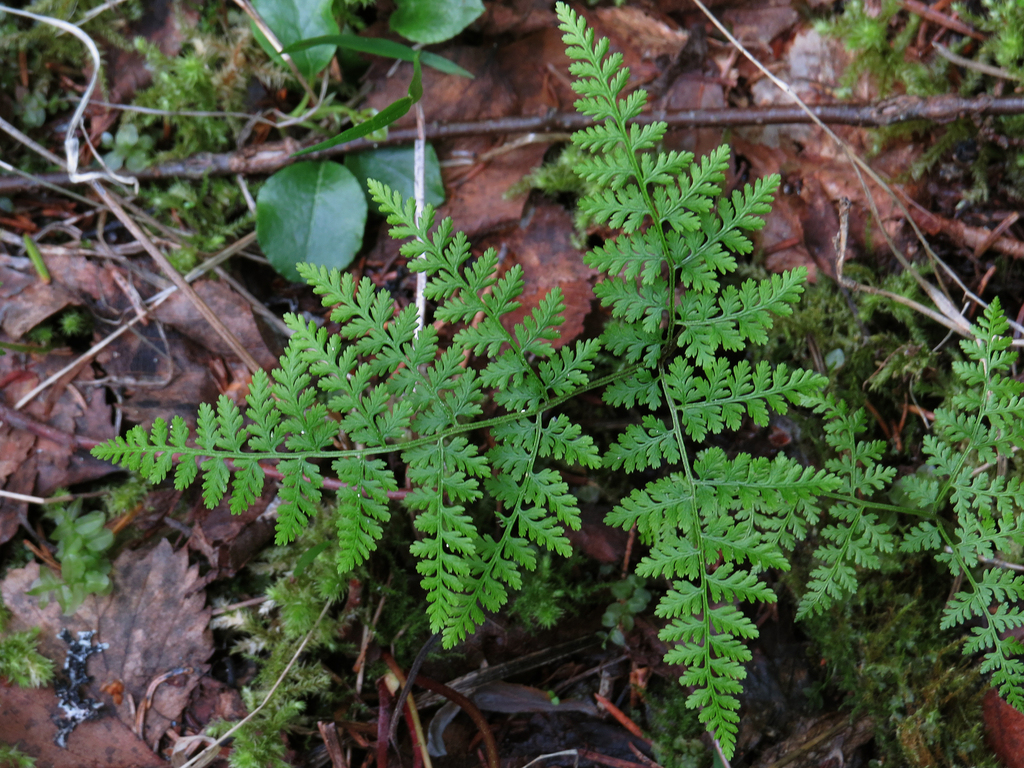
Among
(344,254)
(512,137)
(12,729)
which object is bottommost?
(12,729)

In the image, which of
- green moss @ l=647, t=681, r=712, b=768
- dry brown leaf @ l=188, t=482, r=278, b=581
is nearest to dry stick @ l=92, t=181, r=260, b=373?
dry brown leaf @ l=188, t=482, r=278, b=581

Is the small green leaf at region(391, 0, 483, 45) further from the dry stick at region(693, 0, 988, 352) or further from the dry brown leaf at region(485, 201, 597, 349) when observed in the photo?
the dry stick at region(693, 0, 988, 352)

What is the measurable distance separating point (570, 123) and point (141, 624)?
3.10 m

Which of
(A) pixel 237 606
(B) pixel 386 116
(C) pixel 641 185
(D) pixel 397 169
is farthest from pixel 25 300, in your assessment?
(C) pixel 641 185

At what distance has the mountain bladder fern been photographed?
Answer: 2.38m

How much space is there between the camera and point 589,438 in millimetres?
2477

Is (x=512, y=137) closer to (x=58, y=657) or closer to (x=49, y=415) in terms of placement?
(x=49, y=415)

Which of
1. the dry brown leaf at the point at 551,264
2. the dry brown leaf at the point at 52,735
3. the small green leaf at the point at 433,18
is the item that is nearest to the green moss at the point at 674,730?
the dry brown leaf at the point at 551,264

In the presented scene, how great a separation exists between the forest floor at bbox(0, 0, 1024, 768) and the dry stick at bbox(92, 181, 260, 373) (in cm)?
9

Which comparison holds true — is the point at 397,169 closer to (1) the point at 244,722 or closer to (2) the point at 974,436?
(1) the point at 244,722

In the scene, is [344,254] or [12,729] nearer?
[12,729]

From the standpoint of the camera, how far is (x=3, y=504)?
3.21 meters

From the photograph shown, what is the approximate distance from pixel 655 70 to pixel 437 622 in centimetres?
288

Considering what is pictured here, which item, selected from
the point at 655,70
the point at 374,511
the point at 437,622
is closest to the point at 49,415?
the point at 374,511
